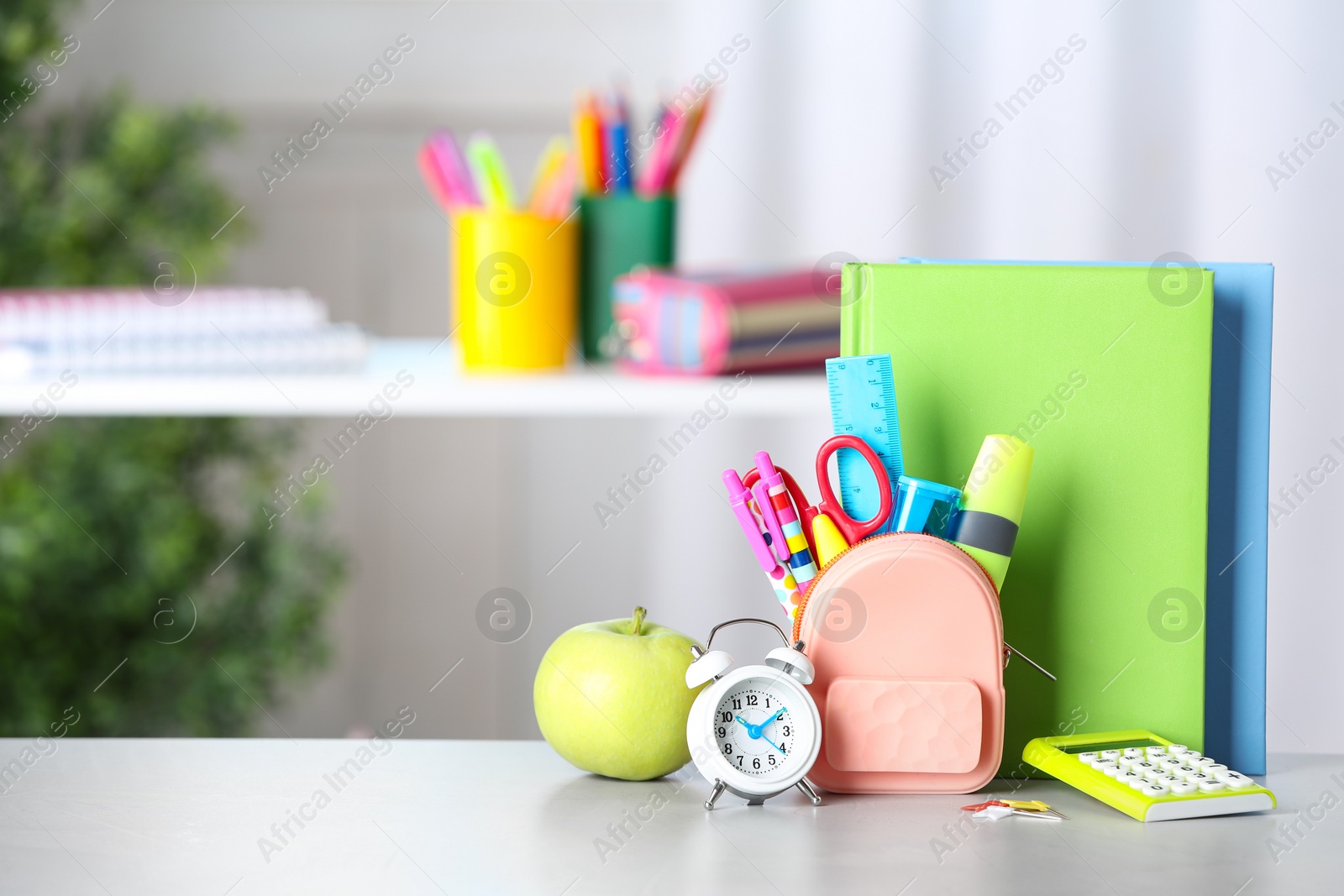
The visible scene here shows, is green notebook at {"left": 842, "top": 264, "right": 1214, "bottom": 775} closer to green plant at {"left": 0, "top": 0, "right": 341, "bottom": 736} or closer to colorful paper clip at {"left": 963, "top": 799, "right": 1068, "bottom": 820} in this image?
colorful paper clip at {"left": 963, "top": 799, "right": 1068, "bottom": 820}

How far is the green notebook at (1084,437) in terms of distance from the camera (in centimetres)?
63

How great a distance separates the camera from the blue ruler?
60 centimetres

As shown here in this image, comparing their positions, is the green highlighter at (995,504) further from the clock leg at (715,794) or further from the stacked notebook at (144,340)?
the stacked notebook at (144,340)

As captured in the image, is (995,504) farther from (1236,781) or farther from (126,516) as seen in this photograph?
(126,516)

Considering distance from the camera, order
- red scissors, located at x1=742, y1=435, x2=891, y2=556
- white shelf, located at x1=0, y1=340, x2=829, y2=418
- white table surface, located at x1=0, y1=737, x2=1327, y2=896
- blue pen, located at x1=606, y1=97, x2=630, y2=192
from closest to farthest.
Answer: white table surface, located at x1=0, y1=737, x2=1327, y2=896, red scissors, located at x1=742, y1=435, x2=891, y2=556, white shelf, located at x1=0, y1=340, x2=829, y2=418, blue pen, located at x1=606, y1=97, x2=630, y2=192

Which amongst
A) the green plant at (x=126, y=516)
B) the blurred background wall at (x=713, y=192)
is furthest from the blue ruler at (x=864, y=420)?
the green plant at (x=126, y=516)

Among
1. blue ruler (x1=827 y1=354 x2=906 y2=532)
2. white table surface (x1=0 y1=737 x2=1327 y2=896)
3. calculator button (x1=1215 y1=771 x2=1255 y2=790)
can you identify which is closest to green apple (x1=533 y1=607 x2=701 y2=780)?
white table surface (x1=0 y1=737 x2=1327 y2=896)

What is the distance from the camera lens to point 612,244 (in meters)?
1.09

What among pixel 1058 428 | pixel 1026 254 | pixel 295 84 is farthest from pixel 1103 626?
pixel 295 84

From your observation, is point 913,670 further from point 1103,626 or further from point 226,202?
point 226,202

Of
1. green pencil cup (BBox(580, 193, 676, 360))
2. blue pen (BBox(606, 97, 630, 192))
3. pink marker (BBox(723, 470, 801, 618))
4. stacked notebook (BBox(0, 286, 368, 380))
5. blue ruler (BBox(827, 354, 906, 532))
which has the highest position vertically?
blue pen (BBox(606, 97, 630, 192))

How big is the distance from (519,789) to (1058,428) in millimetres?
352

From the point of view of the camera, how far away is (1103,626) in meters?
0.63

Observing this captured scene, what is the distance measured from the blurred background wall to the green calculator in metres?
0.84
